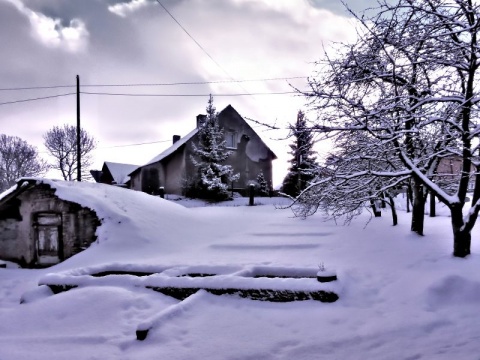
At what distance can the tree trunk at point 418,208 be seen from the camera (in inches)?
349

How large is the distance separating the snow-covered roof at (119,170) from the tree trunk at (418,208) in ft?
105

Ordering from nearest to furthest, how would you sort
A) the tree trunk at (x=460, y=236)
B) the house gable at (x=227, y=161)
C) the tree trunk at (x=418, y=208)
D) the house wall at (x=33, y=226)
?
the tree trunk at (x=460, y=236)
the tree trunk at (x=418, y=208)
the house wall at (x=33, y=226)
the house gable at (x=227, y=161)

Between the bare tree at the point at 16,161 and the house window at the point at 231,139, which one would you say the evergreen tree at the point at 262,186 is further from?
the bare tree at the point at 16,161

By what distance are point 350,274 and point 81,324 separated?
180 inches

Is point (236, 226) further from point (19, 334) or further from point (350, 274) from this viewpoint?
point (19, 334)

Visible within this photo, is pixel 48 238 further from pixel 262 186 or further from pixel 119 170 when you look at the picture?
pixel 119 170

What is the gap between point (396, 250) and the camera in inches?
301

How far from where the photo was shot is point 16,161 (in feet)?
125

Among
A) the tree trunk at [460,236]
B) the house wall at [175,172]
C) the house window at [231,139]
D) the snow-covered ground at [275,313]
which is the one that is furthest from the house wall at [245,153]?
the tree trunk at [460,236]

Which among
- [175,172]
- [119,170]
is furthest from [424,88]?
[119,170]

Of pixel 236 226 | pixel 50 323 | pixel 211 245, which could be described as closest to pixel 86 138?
pixel 236 226

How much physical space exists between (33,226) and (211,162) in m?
13.1

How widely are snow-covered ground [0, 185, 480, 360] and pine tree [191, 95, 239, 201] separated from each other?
47.1 ft

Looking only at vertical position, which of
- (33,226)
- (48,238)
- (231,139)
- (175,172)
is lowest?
(48,238)
